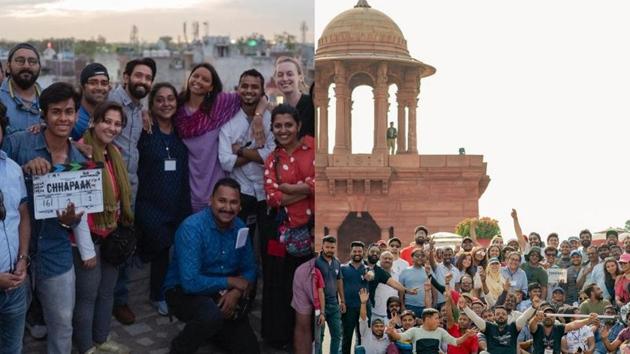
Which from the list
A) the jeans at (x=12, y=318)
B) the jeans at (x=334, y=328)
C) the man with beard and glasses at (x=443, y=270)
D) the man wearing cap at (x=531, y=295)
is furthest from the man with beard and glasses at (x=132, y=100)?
the man wearing cap at (x=531, y=295)

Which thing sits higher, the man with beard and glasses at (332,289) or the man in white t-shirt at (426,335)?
the man with beard and glasses at (332,289)

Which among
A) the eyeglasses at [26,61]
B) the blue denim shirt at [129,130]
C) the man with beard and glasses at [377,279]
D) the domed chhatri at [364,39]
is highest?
the domed chhatri at [364,39]

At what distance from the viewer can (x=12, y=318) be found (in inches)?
128

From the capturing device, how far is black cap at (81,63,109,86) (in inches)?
134

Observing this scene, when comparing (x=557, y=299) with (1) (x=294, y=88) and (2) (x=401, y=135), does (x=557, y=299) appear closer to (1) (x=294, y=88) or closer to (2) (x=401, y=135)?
(1) (x=294, y=88)

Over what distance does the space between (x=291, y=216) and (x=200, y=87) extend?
23.1 inches

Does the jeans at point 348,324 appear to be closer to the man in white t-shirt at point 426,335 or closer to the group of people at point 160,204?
the man in white t-shirt at point 426,335

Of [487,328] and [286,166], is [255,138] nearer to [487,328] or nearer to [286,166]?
[286,166]

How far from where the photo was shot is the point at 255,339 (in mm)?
3660

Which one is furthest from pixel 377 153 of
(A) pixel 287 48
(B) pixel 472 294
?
(A) pixel 287 48

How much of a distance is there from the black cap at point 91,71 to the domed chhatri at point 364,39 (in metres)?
12.7

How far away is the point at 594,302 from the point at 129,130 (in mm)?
4931

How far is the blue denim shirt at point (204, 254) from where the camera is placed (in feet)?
11.4

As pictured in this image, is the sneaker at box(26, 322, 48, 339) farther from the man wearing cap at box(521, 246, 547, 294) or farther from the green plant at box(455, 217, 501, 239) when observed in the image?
the green plant at box(455, 217, 501, 239)
